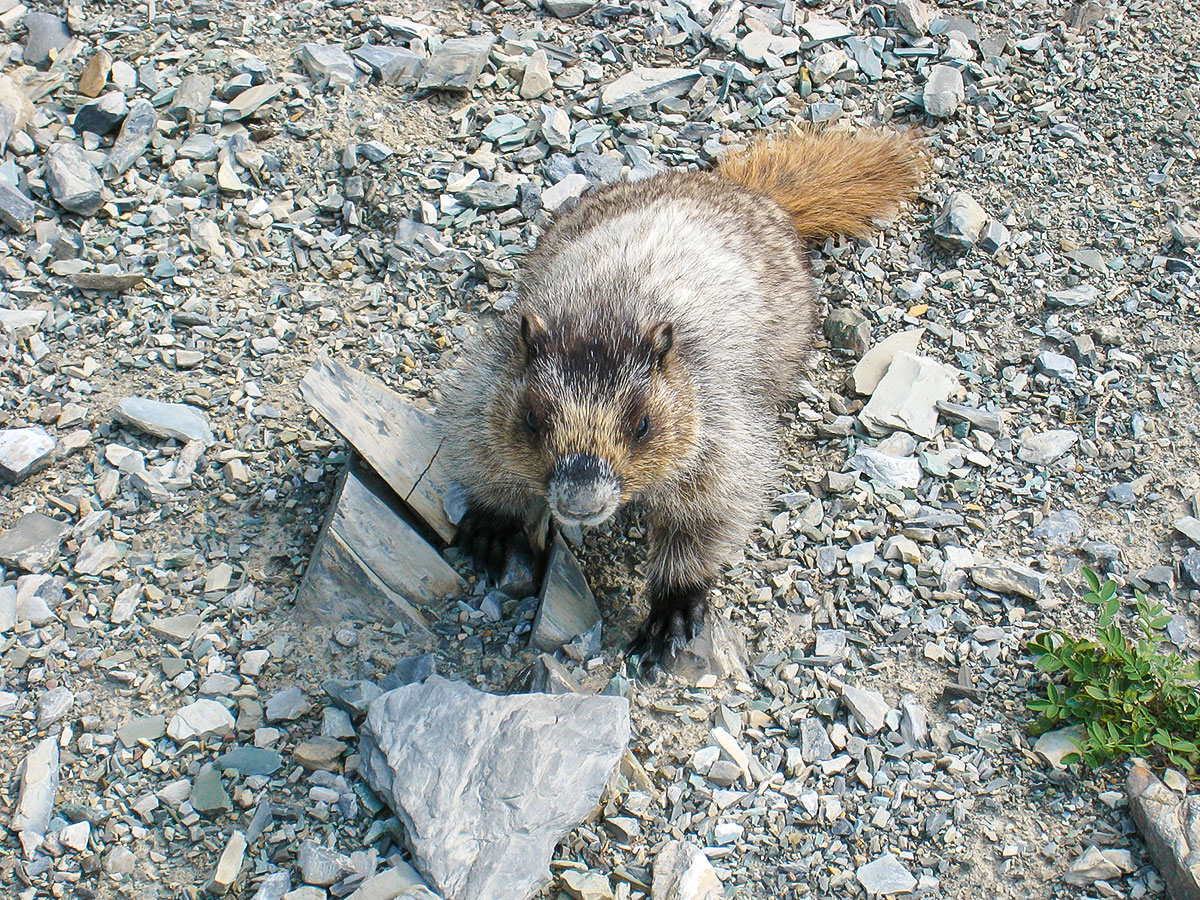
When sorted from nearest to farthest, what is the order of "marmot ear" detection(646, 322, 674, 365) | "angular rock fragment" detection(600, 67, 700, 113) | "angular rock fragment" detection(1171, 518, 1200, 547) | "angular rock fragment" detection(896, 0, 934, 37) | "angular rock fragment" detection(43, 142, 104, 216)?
1. "marmot ear" detection(646, 322, 674, 365)
2. "angular rock fragment" detection(1171, 518, 1200, 547)
3. "angular rock fragment" detection(43, 142, 104, 216)
4. "angular rock fragment" detection(600, 67, 700, 113)
5. "angular rock fragment" detection(896, 0, 934, 37)

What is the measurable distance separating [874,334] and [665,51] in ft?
9.83

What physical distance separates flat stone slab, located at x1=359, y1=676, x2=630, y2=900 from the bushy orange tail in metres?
3.77

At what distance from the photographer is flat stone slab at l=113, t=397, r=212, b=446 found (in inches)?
214

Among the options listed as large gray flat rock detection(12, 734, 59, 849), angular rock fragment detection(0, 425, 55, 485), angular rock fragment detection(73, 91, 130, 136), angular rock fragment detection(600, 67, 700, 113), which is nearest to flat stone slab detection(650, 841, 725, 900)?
large gray flat rock detection(12, 734, 59, 849)

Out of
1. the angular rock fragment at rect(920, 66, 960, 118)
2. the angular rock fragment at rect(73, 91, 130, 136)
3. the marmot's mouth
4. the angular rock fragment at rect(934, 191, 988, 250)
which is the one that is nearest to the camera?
the marmot's mouth

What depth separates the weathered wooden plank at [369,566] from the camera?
486cm

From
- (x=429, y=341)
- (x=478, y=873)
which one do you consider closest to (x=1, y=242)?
(x=429, y=341)

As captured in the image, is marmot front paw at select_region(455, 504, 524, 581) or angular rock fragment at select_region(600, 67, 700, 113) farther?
angular rock fragment at select_region(600, 67, 700, 113)

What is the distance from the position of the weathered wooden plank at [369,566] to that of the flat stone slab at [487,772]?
748 mm

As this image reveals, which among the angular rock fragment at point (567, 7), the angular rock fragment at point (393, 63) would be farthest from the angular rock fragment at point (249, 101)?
the angular rock fragment at point (567, 7)

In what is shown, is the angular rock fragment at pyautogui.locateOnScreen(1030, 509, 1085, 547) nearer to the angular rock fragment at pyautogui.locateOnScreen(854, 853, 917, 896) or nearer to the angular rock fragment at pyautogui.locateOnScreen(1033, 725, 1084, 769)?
the angular rock fragment at pyautogui.locateOnScreen(1033, 725, 1084, 769)

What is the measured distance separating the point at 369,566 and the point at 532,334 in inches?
51.7

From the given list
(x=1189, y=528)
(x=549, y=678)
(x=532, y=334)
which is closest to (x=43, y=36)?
(x=532, y=334)

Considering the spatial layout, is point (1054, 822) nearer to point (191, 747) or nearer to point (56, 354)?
point (191, 747)
